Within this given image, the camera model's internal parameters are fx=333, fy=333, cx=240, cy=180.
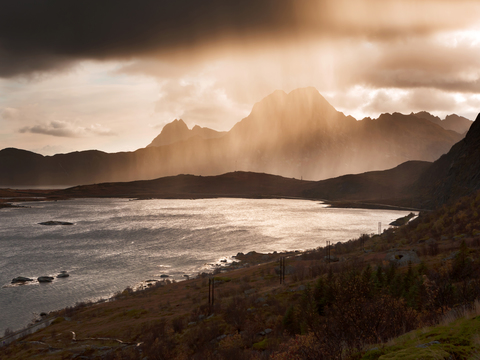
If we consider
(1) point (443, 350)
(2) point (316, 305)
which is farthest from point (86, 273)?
(1) point (443, 350)

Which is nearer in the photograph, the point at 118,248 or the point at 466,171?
the point at 118,248

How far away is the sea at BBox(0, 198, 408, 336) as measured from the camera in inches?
1425

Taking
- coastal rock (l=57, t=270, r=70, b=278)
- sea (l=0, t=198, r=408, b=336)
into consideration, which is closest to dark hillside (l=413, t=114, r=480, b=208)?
sea (l=0, t=198, r=408, b=336)

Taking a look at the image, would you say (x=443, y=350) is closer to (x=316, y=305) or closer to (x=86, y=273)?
(x=316, y=305)

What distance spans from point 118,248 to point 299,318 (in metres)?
51.0

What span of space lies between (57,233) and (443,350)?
83.3 meters

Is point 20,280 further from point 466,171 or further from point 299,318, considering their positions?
point 466,171

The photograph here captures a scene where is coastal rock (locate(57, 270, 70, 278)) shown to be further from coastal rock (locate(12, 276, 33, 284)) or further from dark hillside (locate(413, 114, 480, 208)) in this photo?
dark hillside (locate(413, 114, 480, 208))

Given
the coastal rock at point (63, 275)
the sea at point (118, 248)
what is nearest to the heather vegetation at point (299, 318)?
the sea at point (118, 248)

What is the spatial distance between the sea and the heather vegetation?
20.9ft

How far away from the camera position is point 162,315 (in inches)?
979

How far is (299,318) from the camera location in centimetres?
1636

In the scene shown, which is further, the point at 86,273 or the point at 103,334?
the point at 86,273

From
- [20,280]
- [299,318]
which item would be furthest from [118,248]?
[299,318]
